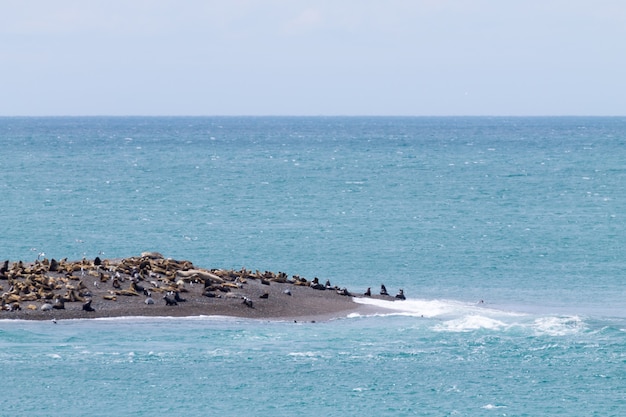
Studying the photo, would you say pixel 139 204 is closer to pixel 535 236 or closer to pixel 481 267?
pixel 535 236

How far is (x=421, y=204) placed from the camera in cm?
10144

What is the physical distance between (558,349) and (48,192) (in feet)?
252

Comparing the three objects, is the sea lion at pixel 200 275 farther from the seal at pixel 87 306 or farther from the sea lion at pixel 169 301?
the seal at pixel 87 306

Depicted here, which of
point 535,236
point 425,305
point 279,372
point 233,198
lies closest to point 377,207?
point 233,198

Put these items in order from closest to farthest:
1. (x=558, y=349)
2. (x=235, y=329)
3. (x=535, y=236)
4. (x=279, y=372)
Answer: (x=279, y=372)
(x=558, y=349)
(x=235, y=329)
(x=535, y=236)

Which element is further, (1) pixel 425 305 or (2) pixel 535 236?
(2) pixel 535 236

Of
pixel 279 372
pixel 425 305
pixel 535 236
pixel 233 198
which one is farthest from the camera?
pixel 233 198

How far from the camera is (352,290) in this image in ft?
188

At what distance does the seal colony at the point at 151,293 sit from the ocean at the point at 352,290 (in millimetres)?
1451

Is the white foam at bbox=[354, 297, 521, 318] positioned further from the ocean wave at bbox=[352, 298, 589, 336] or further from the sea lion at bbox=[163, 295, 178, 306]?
the sea lion at bbox=[163, 295, 178, 306]

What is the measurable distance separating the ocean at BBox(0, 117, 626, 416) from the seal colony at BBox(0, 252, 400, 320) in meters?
1.45

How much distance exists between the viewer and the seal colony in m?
47.0

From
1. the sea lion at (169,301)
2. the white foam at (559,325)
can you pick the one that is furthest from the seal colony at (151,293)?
the white foam at (559,325)

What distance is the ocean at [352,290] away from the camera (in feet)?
121
